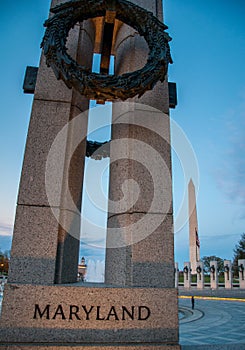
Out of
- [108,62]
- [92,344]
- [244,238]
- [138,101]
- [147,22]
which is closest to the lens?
[92,344]

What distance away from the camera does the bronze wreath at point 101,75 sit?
12.1ft

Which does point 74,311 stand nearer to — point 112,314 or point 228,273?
point 112,314

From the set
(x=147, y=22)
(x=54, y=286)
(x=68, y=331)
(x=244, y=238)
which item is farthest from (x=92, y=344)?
(x=244, y=238)

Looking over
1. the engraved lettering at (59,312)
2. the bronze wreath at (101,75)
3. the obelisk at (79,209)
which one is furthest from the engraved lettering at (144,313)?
the bronze wreath at (101,75)

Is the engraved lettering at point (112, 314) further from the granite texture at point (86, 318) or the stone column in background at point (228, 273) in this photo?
the stone column in background at point (228, 273)

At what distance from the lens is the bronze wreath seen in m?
3.69

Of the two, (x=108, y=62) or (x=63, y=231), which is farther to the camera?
(x=108, y=62)

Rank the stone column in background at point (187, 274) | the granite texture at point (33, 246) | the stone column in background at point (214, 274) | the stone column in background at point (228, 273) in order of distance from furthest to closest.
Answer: the stone column in background at point (187, 274), the stone column in background at point (214, 274), the stone column in background at point (228, 273), the granite texture at point (33, 246)

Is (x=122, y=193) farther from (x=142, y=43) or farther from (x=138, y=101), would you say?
(x=142, y=43)

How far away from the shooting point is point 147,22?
4.17 m

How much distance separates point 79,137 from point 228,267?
31770 millimetres

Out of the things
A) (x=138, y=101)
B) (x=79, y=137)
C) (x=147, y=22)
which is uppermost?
(x=147, y=22)

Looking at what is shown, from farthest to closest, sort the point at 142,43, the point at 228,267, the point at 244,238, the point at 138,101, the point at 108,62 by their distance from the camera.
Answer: the point at 244,238 < the point at 228,267 < the point at 108,62 < the point at 142,43 < the point at 138,101

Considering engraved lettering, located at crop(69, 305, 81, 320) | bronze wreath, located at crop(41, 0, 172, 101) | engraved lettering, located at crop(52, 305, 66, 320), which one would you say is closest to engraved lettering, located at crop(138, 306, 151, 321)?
engraved lettering, located at crop(69, 305, 81, 320)
